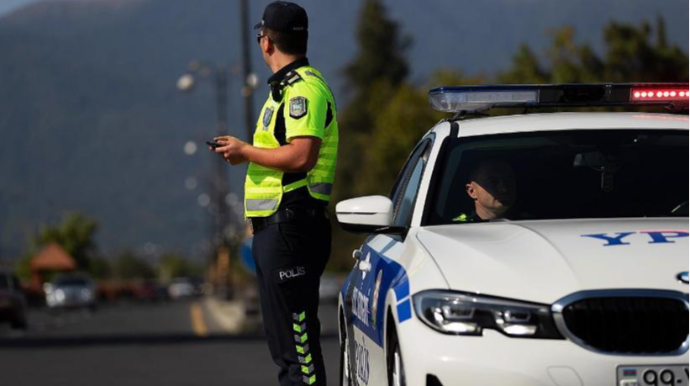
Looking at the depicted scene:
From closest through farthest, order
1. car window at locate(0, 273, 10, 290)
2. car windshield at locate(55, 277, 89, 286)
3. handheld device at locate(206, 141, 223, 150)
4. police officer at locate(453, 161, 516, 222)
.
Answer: police officer at locate(453, 161, 516, 222), handheld device at locate(206, 141, 223, 150), car window at locate(0, 273, 10, 290), car windshield at locate(55, 277, 89, 286)

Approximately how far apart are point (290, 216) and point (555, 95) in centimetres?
137

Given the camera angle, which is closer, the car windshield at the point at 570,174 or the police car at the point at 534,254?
the police car at the point at 534,254

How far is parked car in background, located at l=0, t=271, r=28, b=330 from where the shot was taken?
36312 millimetres

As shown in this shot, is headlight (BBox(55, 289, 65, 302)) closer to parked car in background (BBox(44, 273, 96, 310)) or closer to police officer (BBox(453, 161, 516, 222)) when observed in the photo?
parked car in background (BBox(44, 273, 96, 310))

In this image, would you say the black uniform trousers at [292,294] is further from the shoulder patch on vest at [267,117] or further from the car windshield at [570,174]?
the car windshield at [570,174]

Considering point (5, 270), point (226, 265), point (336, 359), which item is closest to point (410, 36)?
point (226, 265)

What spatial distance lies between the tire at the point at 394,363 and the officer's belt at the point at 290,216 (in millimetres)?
1235

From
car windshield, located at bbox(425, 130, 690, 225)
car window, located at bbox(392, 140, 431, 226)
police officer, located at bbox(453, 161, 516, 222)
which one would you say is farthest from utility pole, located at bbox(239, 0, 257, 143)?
police officer, located at bbox(453, 161, 516, 222)

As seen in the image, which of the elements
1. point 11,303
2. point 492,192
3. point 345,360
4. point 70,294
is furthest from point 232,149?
point 70,294

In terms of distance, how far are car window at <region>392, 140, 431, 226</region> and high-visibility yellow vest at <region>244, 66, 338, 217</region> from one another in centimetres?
36

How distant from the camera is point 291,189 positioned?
26.7 ft

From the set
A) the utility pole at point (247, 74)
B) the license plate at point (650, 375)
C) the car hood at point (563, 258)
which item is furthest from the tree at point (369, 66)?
the license plate at point (650, 375)

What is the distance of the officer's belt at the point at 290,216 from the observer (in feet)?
26.4

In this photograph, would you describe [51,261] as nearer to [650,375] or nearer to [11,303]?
[11,303]
